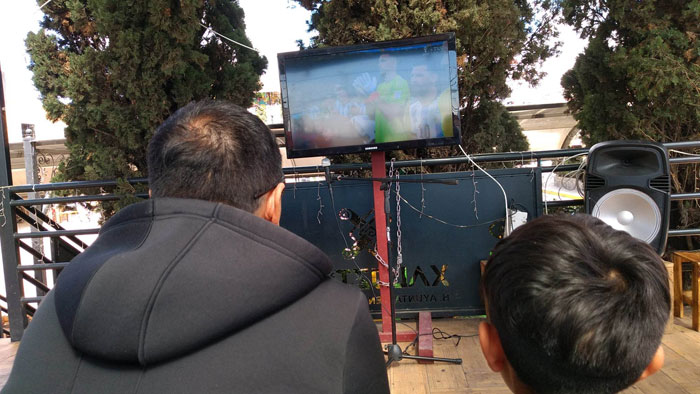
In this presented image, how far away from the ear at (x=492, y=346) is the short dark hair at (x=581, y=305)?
0.05m

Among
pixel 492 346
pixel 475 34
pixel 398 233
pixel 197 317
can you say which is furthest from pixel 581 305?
pixel 475 34

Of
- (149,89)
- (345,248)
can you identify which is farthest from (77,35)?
(345,248)

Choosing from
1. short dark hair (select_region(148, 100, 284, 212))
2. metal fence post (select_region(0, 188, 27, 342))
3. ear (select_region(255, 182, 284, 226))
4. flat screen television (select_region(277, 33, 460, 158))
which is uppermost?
flat screen television (select_region(277, 33, 460, 158))

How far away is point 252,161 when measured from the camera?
3.11 ft

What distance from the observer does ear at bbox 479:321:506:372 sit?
0.77m

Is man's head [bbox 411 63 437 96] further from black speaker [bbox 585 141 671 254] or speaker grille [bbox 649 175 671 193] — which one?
speaker grille [bbox 649 175 671 193]

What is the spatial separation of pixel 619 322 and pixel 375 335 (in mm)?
406

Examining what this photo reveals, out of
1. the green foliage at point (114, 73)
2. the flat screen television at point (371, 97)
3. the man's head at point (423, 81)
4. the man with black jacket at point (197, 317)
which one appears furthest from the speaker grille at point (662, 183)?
the green foliage at point (114, 73)

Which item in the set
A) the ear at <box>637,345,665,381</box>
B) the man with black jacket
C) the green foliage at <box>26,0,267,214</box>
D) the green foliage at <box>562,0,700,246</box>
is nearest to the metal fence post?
the green foliage at <box>26,0,267,214</box>

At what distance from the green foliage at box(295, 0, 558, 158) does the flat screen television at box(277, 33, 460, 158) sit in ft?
3.84

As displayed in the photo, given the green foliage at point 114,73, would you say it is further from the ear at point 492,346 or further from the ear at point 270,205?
the ear at point 492,346

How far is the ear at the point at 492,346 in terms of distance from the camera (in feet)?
2.52

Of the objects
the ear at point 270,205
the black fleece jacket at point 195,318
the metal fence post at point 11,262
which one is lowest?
the metal fence post at point 11,262

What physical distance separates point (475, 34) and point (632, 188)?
217 centimetres
